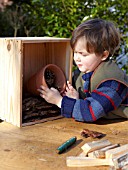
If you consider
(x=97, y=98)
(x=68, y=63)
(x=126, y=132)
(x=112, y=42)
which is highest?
(x=112, y=42)

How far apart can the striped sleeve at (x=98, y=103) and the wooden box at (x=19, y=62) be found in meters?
0.24

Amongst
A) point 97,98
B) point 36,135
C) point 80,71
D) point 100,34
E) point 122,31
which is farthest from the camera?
point 122,31

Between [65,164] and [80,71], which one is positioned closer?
[65,164]

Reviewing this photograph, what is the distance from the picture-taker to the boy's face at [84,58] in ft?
5.83

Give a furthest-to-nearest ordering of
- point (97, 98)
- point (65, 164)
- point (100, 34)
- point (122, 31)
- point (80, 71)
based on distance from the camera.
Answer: point (122, 31) → point (80, 71) → point (100, 34) → point (97, 98) → point (65, 164)

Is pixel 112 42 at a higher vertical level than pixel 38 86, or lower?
higher

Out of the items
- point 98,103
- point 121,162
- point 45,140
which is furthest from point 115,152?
point 98,103

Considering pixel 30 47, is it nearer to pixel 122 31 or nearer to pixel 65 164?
pixel 65 164

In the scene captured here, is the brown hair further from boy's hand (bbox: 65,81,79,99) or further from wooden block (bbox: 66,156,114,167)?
wooden block (bbox: 66,156,114,167)

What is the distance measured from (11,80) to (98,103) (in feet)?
1.41

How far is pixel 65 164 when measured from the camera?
48.0 inches

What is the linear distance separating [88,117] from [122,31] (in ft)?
6.38

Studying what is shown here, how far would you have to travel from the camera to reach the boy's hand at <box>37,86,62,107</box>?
5.83ft

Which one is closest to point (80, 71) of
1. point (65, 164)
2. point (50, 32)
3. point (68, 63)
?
point (68, 63)
